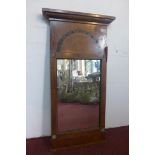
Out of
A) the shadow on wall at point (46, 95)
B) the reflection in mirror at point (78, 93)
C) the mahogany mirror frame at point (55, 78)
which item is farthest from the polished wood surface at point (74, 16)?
the reflection in mirror at point (78, 93)

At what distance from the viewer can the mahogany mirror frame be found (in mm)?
2314

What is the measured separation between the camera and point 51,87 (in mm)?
2326

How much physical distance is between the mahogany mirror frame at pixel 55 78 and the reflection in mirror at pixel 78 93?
6cm

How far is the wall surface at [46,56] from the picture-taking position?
7.98 ft

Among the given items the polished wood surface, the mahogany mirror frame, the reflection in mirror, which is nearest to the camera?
the polished wood surface

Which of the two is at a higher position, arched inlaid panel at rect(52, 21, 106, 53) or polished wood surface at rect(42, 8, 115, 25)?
polished wood surface at rect(42, 8, 115, 25)

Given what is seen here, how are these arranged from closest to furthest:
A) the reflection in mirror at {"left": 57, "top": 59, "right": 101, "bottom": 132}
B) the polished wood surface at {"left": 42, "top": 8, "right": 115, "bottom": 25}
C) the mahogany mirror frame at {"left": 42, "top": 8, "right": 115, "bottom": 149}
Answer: the polished wood surface at {"left": 42, "top": 8, "right": 115, "bottom": 25} → the mahogany mirror frame at {"left": 42, "top": 8, "right": 115, "bottom": 149} → the reflection in mirror at {"left": 57, "top": 59, "right": 101, "bottom": 132}

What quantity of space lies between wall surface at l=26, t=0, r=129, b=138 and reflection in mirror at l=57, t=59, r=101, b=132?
244mm

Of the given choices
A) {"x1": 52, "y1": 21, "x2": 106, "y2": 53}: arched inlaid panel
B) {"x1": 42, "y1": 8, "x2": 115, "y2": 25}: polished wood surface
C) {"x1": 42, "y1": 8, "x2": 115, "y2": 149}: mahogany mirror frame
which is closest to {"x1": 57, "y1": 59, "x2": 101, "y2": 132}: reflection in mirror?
{"x1": 42, "y1": 8, "x2": 115, "y2": 149}: mahogany mirror frame

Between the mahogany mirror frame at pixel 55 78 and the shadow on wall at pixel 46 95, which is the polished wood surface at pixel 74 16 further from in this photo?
the shadow on wall at pixel 46 95

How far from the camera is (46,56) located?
250 cm

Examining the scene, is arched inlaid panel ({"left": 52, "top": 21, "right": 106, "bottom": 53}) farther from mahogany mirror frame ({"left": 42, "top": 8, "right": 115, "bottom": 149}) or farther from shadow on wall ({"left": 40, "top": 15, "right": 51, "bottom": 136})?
shadow on wall ({"left": 40, "top": 15, "right": 51, "bottom": 136})
